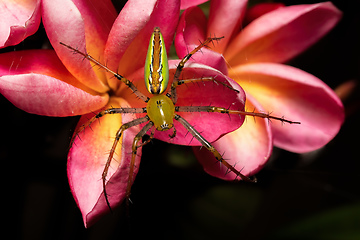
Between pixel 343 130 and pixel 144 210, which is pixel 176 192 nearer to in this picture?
pixel 144 210

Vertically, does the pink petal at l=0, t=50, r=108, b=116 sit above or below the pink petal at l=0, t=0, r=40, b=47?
below

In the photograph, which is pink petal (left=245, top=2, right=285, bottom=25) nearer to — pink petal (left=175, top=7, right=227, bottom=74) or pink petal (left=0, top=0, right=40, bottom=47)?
pink petal (left=175, top=7, right=227, bottom=74)

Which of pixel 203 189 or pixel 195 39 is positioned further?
pixel 203 189

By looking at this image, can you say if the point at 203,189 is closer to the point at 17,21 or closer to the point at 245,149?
the point at 245,149

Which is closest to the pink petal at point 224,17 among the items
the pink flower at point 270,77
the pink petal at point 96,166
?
the pink flower at point 270,77

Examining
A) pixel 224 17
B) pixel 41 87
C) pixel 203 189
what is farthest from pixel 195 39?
pixel 203 189

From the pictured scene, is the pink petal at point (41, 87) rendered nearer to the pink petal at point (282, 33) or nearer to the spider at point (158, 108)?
the spider at point (158, 108)

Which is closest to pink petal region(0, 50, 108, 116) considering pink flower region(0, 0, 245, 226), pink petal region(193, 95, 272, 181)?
pink flower region(0, 0, 245, 226)
